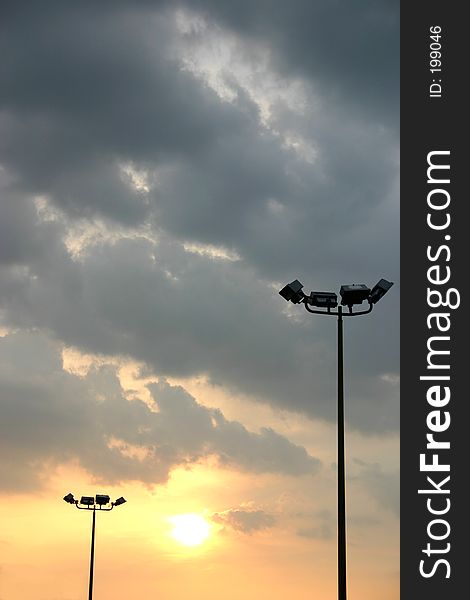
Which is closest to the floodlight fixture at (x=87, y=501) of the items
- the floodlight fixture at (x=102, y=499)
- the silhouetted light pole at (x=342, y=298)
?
the floodlight fixture at (x=102, y=499)

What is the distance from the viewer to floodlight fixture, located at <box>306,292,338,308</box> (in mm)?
28766

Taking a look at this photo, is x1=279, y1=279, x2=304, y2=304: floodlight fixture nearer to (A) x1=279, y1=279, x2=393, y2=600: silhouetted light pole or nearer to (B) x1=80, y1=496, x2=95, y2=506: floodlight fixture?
(A) x1=279, y1=279, x2=393, y2=600: silhouetted light pole

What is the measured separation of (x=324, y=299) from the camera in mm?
28781

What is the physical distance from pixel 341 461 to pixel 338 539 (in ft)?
6.45

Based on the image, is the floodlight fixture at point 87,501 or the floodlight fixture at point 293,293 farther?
the floodlight fixture at point 87,501

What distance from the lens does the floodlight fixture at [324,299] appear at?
28766 mm

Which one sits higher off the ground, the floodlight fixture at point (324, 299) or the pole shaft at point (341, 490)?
the floodlight fixture at point (324, 299)

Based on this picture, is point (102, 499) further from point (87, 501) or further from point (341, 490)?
Result: point (341, 490)

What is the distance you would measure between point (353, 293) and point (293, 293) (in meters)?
1.67

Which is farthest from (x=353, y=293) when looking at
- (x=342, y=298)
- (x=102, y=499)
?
(x=102, y=499)

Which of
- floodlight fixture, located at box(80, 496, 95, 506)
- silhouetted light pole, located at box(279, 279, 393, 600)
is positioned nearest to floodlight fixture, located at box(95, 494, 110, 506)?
floodlight fixture, located at box(80, 496, 95, 506)

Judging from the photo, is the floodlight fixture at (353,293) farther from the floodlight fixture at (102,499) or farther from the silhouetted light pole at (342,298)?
the floodlight fixture at (102,499)

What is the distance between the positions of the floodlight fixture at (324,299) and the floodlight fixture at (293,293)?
43cm

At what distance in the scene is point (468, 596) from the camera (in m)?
26.9
